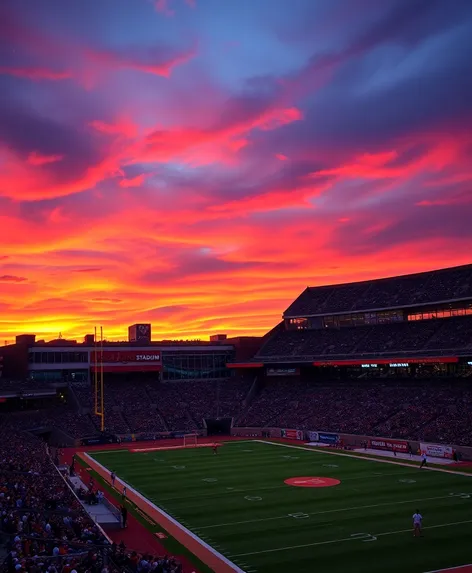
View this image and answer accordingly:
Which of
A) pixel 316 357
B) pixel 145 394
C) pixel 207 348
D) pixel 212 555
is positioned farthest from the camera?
pixel 207 348

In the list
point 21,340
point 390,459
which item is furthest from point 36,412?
point 390,459

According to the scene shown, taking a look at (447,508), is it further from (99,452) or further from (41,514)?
(99,452)

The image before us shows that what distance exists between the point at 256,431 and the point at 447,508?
135 feet

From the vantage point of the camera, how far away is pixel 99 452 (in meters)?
61.7

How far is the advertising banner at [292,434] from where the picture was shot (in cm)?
6694

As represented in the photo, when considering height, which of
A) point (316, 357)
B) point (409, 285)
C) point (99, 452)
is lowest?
point (99, 452)

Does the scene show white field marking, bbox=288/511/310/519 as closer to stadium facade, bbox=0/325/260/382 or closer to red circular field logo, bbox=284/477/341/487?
red circular field logo, bbox=284/477/341/487

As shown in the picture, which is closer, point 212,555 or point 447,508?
point 212,555

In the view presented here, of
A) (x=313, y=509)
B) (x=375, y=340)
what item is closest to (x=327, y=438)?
(x=375, y=340)

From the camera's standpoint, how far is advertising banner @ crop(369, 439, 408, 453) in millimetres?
55344

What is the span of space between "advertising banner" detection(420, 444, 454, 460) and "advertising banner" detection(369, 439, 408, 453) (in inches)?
77.7

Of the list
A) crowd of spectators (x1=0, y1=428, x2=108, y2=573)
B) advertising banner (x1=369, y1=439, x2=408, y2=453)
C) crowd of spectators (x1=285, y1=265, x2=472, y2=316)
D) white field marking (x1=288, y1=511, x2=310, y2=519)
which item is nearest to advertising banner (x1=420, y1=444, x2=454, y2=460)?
advertising banner (x1=369, y1=439, x2=408, y2=453)

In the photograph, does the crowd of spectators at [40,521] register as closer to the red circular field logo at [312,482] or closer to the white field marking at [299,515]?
the white field marking at [299,515]

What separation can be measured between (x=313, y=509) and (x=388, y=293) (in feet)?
162
